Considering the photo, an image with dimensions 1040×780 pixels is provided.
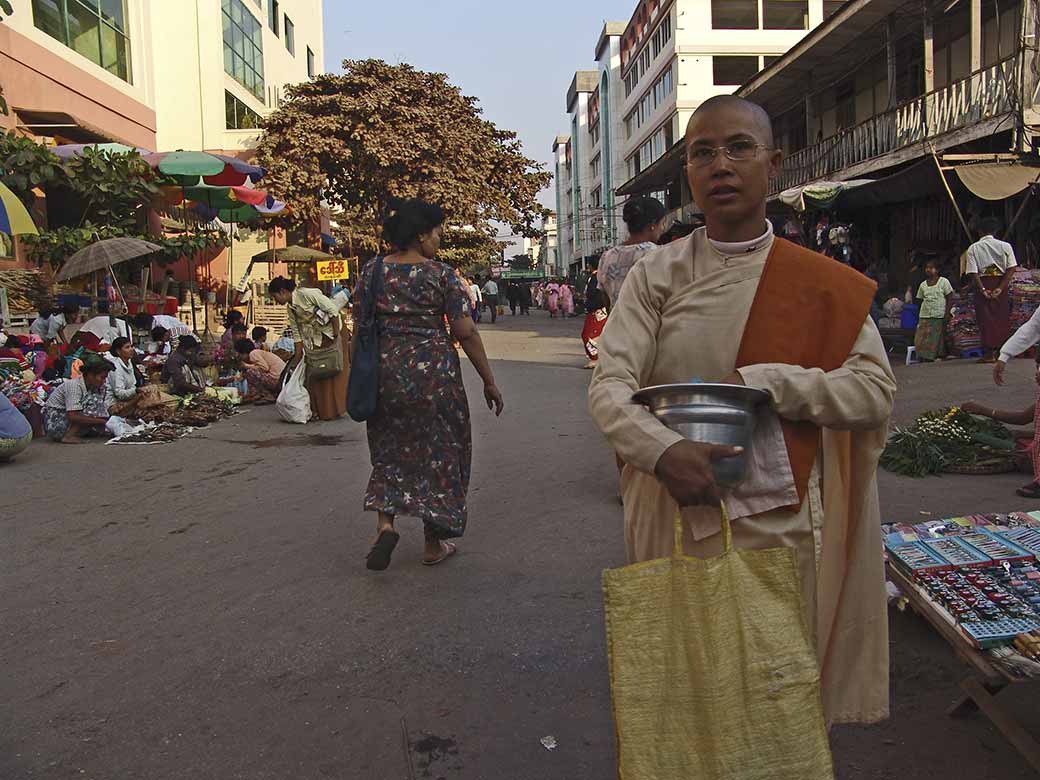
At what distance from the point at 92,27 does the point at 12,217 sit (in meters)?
10.0

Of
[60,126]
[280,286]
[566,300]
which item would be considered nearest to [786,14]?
[566,300]

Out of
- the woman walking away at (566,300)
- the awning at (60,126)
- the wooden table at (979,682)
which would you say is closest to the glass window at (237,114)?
the awning at (60,126)

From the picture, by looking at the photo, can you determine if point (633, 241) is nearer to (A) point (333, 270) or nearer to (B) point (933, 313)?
(B) point (933, 313)

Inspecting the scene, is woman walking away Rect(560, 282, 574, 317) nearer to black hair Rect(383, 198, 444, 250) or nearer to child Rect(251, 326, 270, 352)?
child Rect(251, 326, 270, 352)

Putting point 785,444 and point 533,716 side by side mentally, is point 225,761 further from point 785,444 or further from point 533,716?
point 785,444

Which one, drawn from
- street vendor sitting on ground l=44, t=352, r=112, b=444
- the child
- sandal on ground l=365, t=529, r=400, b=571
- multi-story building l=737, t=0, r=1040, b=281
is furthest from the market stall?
the child

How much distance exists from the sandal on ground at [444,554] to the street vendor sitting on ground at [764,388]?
2610mm

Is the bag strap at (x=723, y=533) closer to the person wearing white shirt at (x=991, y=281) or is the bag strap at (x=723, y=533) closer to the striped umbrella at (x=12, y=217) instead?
the striped umbrella at (x=12, y=217)

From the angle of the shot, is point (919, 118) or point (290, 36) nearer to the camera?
point (919, 118)

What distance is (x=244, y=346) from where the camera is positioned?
12.3 metres

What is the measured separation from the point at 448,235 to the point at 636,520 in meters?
26.4

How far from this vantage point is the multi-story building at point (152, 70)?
45.5 ft

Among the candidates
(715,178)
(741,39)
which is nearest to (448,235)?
(741,39)

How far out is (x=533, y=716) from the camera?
2.98m
